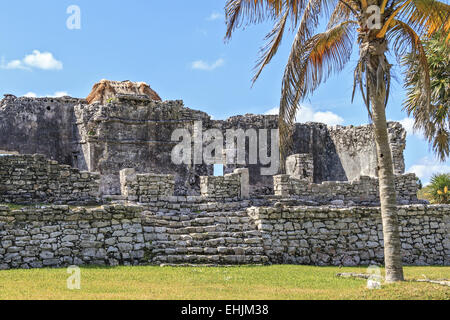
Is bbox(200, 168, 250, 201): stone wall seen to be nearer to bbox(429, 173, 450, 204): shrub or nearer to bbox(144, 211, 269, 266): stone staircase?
bbox(144, 211, 269, 266): stone staircase

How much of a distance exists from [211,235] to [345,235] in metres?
3.48

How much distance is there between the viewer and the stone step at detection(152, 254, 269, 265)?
11.4 meters

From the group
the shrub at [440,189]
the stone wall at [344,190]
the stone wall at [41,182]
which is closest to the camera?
the stone wall at [41,182]

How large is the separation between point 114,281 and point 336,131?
1931 centimetres

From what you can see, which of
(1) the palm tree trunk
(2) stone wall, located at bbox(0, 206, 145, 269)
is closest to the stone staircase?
(2) stone wall, located at bbox(0, 206, 145, 269)

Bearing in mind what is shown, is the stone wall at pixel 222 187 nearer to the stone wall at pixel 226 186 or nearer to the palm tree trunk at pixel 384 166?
the stone wall at pixel 226 186

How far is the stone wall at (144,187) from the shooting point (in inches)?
573

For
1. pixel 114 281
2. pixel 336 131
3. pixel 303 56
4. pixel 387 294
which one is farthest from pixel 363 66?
pixel 336 131

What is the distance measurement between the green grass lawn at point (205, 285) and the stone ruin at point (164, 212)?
1.01 m

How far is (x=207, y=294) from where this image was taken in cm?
804

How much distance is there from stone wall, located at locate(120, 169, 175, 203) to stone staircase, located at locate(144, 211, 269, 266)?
1.18m

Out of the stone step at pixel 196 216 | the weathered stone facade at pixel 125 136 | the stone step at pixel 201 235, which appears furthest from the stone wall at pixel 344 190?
the stone step at pixel 201 235
